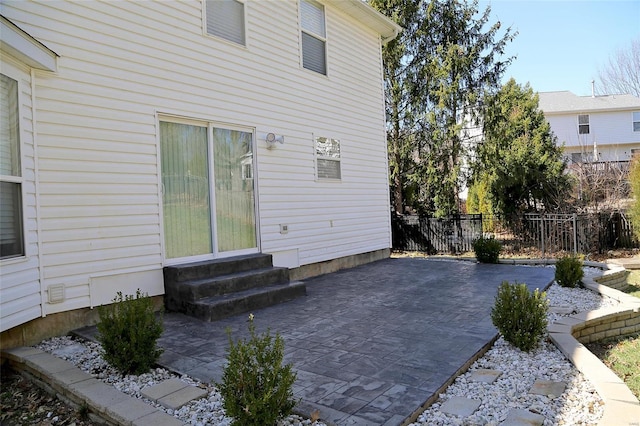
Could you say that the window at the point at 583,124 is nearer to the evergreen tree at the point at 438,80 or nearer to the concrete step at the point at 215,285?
the evergreen tree at the point at 438,80

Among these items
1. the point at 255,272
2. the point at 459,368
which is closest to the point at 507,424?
the point at 459,368

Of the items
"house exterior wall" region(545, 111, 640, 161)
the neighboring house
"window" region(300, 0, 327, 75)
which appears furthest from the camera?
"house exterior wall" region(545, 111, 640, 161)

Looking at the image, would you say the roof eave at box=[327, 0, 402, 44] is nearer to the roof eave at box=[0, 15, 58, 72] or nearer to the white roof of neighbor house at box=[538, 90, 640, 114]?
the roof eave at box=[0, 15, 58, 72]

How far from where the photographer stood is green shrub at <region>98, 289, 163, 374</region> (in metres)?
3.18

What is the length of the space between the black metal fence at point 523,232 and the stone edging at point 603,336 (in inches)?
166

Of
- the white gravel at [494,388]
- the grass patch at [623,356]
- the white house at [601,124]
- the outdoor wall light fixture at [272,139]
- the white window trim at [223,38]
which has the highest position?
the white house at [601,124]

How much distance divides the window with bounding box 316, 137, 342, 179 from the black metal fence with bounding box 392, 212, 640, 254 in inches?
200

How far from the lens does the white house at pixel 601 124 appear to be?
72.4ft

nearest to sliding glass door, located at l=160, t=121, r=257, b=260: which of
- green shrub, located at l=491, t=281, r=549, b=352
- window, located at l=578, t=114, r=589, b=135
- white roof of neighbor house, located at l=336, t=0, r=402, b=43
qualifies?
green shrub, located at l=491, t=281, r=549, b=352

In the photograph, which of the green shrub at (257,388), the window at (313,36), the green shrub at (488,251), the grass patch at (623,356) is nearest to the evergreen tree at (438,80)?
the green shrub at (488,251)

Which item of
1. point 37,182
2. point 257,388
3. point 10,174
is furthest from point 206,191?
point 257,388

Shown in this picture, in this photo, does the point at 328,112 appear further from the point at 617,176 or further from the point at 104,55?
the point at 617,176

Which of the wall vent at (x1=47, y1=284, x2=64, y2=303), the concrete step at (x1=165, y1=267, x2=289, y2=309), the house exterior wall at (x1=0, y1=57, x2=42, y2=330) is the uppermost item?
the house exterior wall at (x1=0, y1=57, x2=42, y2=330)

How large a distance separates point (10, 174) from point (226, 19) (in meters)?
3.92
